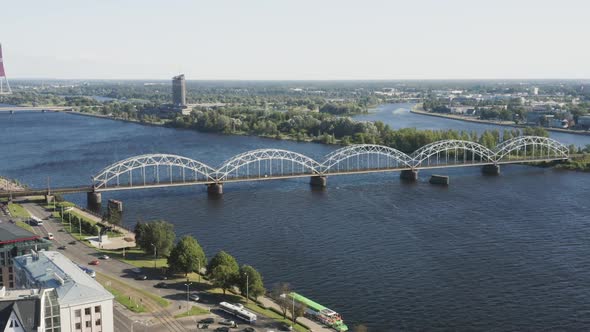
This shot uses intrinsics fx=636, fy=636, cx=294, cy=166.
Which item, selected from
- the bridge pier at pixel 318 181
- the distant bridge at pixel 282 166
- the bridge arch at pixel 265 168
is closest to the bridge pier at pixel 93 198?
the distant bridge at pixel 282 166

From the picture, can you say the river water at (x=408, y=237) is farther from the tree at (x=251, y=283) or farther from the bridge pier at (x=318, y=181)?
the tree at (x=251, y=283)

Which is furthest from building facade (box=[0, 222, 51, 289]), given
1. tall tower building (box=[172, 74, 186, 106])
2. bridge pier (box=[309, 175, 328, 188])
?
tall tower building (box=[172, 74, 186, 106])

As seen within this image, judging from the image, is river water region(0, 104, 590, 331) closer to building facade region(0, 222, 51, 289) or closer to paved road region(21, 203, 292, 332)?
paved road region(21, 203, 292, 332)

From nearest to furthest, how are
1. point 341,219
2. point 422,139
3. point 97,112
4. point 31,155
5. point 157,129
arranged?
1. point 341,219
2. point 31,155
3. point 422,139
4. point 157,129
5. point 97,112

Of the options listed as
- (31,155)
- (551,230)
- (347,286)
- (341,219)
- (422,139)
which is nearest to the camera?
(347,286)

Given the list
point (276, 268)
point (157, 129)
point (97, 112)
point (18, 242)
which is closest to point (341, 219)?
point (276, 268)

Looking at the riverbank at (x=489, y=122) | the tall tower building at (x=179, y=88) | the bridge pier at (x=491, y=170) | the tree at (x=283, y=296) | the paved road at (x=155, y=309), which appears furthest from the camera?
the tall tower building at (x=179, y=88)

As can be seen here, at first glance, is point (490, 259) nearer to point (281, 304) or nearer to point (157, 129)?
point (281, 304)
